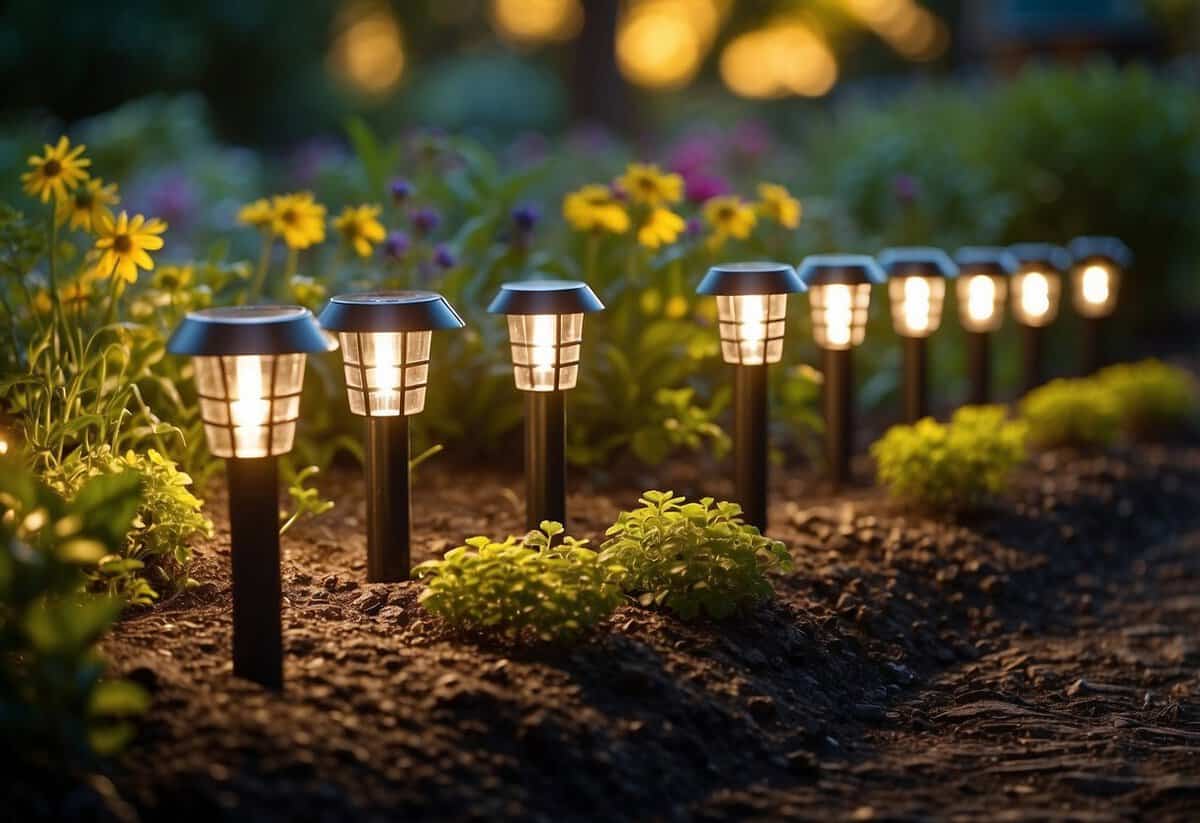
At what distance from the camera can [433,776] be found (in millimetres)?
2820

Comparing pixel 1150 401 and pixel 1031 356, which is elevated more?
pixel 1031 356

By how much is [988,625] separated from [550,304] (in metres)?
1.91

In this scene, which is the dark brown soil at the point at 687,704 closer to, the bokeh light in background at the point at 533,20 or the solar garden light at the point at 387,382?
the solar garden light at the point at 387,382

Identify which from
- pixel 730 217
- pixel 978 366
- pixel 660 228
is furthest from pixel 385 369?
pixel 978 366

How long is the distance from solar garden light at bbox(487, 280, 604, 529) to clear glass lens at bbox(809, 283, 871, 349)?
59.5 inches

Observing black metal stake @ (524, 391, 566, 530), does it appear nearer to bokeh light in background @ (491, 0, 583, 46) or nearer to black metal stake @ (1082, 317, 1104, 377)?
black metal stake @ (1082, 317, 1104, 377)

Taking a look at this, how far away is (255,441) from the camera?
10.3 ft

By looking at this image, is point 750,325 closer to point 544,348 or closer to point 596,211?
point 544,348

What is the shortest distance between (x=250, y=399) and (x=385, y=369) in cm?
74

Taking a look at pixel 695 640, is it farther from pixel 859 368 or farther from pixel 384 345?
pixel 859 368

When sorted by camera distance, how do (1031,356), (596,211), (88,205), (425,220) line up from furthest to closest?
1. (1031,356)
2. (425,220)
3. (596,211)
4. (88,205)

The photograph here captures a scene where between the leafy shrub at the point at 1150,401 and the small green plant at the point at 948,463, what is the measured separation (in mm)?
2110

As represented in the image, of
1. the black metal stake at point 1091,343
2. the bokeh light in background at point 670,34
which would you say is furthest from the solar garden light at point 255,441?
the bokeh light in background at point 670,34

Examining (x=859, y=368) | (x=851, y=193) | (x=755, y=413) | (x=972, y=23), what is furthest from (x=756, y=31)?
(x=755, y=413)
